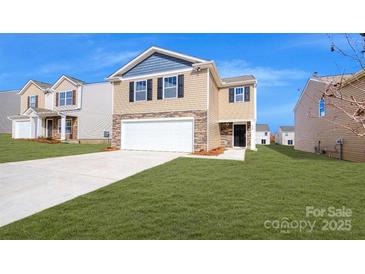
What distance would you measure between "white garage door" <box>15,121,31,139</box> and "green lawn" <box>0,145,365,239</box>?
22747 mm

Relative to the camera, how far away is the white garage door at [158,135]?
42.4 feet

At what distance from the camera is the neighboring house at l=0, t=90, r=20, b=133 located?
2945cm

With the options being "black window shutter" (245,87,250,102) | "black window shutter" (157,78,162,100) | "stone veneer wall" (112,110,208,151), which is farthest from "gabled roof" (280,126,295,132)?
"black window shutter" (157,78,162,100)

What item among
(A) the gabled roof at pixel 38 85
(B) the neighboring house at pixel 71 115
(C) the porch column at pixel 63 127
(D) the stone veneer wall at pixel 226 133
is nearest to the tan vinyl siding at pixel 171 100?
(D) the stone veneer wall at pixel 226 133

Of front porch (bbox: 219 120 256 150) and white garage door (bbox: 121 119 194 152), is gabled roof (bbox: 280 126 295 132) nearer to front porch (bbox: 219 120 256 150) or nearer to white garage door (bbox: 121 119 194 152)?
front porch (bbox: 219 120 256 150)

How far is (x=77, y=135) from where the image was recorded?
73.5ft

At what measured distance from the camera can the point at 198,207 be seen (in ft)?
13.4

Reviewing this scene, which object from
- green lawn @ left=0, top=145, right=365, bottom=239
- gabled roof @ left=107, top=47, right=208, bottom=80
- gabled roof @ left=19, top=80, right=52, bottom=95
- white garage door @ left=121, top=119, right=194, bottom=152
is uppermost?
gabled roof @ left=19, top=80, right=52, bottom=95

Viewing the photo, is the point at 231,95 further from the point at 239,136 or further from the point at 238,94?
the point at 239,136

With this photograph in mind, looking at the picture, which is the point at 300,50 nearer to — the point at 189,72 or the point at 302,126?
the point at 189,72

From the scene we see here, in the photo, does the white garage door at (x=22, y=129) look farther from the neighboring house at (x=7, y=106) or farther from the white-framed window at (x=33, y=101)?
the neighboring house at (x=7, y=106)
